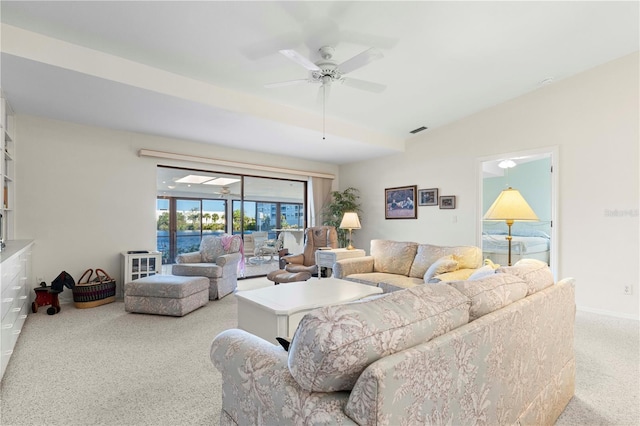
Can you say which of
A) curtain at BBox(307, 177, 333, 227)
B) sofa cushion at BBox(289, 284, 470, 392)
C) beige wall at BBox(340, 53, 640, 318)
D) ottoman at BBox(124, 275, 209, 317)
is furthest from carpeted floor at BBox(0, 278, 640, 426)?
curtain at BBox(307, 177, 333, 227)

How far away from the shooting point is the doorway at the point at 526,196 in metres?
4.86

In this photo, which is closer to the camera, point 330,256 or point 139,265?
point 139,265

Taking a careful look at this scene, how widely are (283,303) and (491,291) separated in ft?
4.78

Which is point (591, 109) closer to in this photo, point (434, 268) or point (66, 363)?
point (434, 268)

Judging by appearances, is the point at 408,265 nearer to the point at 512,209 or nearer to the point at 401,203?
the point at 512,209

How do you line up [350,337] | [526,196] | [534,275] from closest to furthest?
1. [350,337]
2. [534,275]
3. [526,196]

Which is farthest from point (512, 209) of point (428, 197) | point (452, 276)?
point (428, 197)

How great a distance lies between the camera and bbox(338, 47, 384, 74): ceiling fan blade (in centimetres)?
246

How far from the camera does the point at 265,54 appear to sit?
120 inches

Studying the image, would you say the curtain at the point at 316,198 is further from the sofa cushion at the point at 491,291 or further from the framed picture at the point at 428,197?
the sofa cushion at the point at 491,291

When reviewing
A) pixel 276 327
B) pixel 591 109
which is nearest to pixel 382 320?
→ pixel 276 327

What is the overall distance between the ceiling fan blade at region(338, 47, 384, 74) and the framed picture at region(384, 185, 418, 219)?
3.44 meters

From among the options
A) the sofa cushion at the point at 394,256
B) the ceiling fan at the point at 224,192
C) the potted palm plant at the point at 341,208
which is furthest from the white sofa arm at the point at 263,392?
the potted palm plant at the point at 341,208

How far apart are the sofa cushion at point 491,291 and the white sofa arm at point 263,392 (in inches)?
26.0
